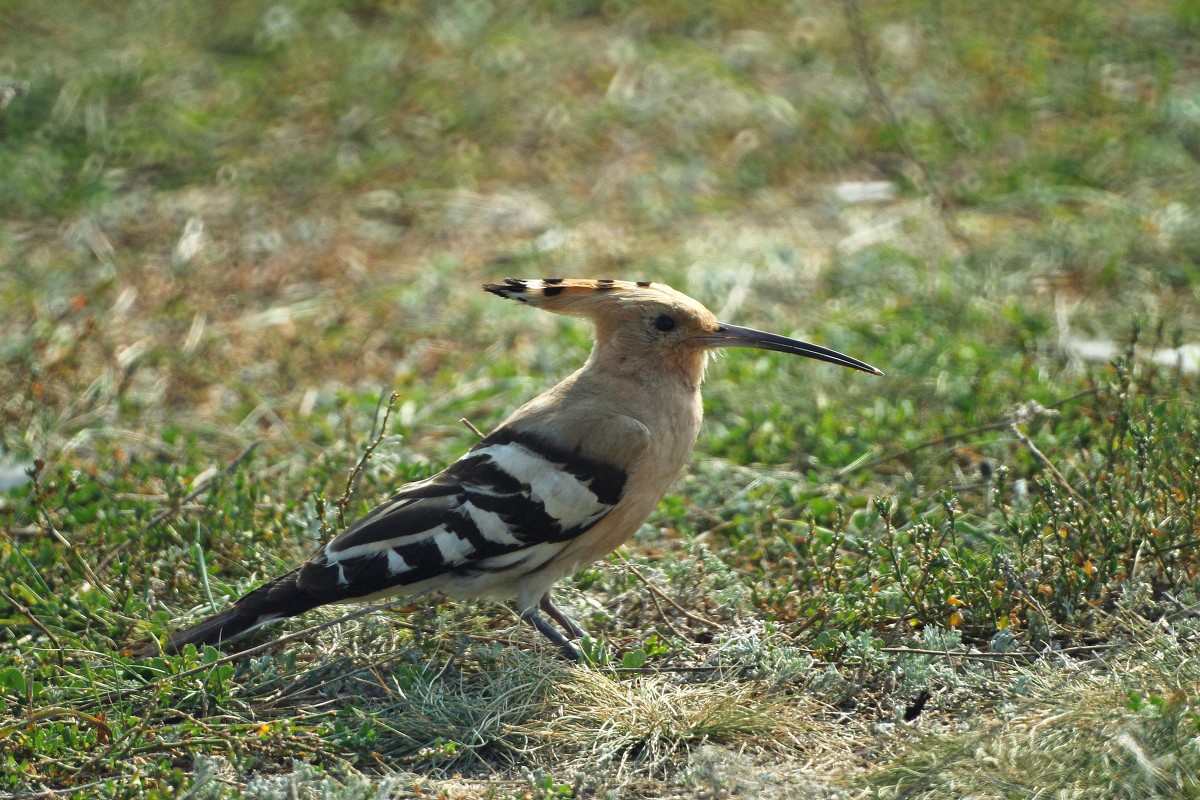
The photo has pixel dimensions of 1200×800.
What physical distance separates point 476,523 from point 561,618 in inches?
13.8

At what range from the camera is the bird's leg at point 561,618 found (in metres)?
3.31


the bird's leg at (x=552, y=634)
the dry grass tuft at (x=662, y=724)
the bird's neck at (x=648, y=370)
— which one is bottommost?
the bird's leg at (x=552, y=634)

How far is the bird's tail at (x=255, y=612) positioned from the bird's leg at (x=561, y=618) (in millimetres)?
571

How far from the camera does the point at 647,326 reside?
3.53 m

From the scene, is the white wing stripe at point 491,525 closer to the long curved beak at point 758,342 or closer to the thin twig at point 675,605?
the thin twig at point 675,605

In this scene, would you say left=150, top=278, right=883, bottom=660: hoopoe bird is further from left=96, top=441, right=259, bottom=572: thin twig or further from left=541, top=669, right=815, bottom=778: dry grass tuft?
left=96, top=441, right=259, bottom=572: thin twig

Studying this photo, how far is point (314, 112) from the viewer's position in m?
7.01

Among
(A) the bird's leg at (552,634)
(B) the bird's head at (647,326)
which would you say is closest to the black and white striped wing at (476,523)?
(A) the bird's leg at (552,634)

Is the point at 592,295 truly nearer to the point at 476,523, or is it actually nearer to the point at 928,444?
the point at 476,523

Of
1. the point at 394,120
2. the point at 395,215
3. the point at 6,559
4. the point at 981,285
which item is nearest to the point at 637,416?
the point at 6,559

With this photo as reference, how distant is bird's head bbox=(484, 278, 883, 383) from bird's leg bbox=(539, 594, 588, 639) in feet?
2.09

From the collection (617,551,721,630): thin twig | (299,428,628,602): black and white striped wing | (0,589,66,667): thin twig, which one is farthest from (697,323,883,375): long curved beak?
(0,589,66,667): thin twig

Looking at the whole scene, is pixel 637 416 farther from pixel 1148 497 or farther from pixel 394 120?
pixel 394 120

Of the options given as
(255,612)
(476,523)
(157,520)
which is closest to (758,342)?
(476,523)
